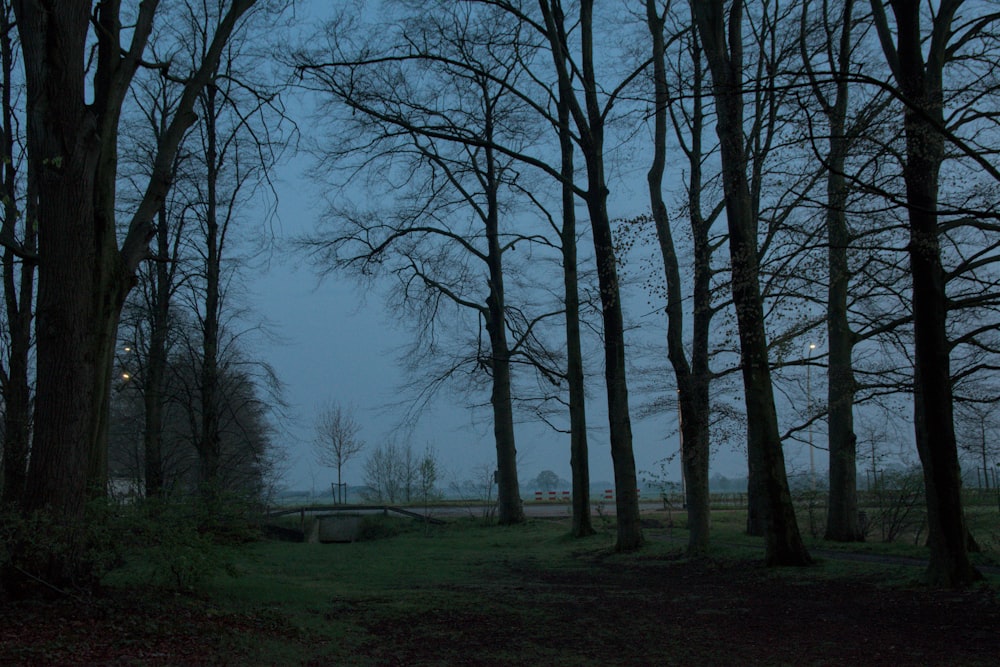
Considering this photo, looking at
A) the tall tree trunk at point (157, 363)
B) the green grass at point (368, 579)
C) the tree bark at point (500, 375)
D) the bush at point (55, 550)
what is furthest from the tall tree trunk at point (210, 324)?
the bush at point (55, 550)

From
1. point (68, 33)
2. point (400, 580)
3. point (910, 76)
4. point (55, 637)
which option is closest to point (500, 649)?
point (55, 637)

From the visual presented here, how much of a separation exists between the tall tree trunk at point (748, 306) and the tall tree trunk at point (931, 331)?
267 cm

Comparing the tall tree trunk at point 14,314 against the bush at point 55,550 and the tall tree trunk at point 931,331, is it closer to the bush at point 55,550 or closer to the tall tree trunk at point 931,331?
the bush at point 55,550

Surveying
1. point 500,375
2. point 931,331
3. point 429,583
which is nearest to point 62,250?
point 429,583

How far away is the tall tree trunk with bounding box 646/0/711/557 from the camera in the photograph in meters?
16.1

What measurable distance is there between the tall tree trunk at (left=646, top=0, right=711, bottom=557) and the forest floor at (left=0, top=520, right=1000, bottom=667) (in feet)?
13.0

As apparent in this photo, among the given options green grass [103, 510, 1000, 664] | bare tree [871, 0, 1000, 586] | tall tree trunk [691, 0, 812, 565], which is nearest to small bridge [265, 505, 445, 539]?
green grass [103, 510, 1000, 664]

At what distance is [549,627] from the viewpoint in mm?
8977

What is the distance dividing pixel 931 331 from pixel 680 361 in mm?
6888

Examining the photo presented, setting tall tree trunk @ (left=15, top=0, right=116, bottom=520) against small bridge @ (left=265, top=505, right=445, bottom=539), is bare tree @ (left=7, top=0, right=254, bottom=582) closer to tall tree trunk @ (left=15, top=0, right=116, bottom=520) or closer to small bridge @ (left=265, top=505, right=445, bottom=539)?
tall tree trunk @ (left=15, top=0, right=116, bottom=520)

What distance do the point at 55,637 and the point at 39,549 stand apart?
1296 millimetres

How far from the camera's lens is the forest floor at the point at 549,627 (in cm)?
694

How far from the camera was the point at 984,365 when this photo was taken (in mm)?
13383

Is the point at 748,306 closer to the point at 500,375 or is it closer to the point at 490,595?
the point at 490,595
